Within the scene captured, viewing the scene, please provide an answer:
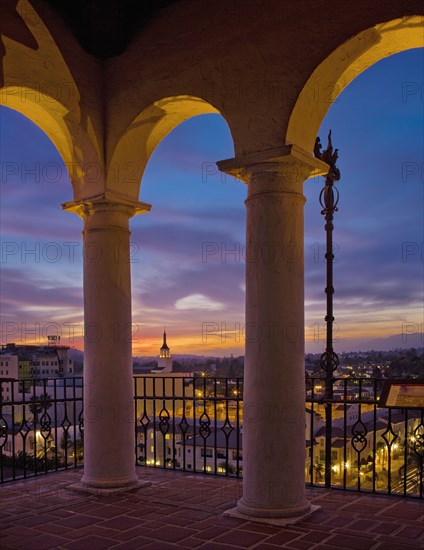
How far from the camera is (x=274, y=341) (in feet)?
18.5

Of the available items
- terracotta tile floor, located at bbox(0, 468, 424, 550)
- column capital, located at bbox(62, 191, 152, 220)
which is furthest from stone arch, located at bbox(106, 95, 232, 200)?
terracotta tile floor, located at bbox(0, 468, 424, 550)

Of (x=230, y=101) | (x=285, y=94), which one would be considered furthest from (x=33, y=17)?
(x=285, y=94)

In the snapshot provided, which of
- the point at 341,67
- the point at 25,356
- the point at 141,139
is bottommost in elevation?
the point at 25,356

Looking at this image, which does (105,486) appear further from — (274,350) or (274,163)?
(274,163)

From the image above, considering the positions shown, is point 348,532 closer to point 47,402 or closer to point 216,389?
point 216,389

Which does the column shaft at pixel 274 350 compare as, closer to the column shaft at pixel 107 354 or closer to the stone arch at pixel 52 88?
the column shaft at pixel 107 354

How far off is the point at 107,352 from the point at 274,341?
249cm

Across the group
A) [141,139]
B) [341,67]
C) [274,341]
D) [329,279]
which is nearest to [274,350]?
[274,341]

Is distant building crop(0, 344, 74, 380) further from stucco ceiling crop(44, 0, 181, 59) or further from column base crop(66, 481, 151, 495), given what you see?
stucco ceiling crop(44, 0, 181, 59)

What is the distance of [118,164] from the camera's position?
7.27 metres

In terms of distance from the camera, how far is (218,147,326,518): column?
555 centimetres

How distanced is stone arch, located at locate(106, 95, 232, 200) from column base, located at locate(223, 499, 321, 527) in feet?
13.3

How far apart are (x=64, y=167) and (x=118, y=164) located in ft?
2.72

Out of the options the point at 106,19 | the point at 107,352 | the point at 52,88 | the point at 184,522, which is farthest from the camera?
the point at 107,352
